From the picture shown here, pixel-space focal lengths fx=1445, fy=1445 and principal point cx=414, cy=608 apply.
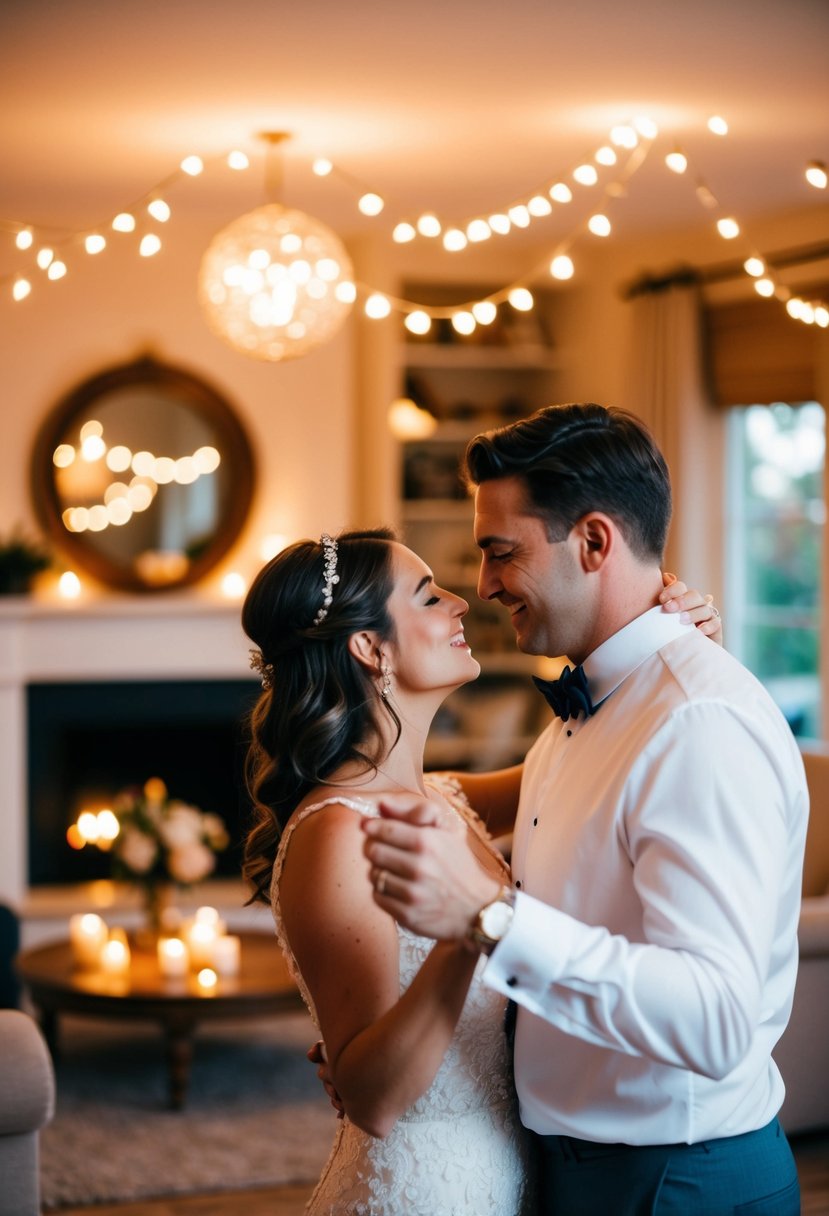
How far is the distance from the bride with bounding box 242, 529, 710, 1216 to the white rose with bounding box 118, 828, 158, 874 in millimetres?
2603

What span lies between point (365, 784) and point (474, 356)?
496cm

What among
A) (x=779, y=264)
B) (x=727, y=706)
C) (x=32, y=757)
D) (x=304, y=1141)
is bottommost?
(x=304, y=1141)

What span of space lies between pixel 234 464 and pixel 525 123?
252cm

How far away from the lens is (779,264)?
5652 mm

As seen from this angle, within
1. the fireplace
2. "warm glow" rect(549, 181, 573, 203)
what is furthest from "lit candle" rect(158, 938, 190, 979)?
"warm glow" rect(549, 181, 573, 203)

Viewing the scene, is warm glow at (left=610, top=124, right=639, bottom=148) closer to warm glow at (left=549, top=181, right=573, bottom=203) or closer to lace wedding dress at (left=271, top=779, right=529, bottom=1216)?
warm glow at (left=549, top=181, right=573, bottom=203)

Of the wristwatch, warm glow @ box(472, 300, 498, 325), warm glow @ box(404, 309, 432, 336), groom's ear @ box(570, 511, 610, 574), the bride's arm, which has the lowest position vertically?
the bride's arm

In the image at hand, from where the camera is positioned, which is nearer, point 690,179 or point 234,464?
Answer: point 690,179

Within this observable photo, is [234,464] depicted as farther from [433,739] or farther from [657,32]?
[657,32]

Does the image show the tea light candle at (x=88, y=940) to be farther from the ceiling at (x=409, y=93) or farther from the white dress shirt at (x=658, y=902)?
the white dress shirt at (x=658, y=902)

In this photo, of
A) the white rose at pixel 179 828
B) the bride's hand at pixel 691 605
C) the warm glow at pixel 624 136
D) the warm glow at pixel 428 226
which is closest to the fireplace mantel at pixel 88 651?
the white rose at pixel 179 828

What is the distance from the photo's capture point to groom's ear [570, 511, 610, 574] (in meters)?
1.82

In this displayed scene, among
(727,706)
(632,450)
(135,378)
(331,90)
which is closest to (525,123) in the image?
(331,90)

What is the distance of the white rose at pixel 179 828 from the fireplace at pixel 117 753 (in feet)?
4.12
